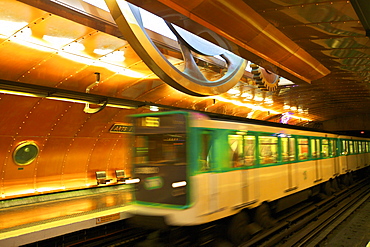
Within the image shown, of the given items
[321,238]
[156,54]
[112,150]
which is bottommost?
[321,238]

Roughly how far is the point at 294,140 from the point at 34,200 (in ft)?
28.9

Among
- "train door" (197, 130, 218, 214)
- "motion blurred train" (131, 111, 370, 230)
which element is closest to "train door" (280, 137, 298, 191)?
"motion blurred train" (131, 111, 370, 230)

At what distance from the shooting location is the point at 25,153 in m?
11.3

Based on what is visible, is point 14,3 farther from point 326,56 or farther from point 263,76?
point 263,76

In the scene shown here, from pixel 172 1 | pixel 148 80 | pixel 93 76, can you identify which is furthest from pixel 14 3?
Result: pixel 148 80

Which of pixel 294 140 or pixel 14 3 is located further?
pixel 294 140

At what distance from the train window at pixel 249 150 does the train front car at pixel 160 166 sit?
1.80m

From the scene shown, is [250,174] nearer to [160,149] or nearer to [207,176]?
[207,176]

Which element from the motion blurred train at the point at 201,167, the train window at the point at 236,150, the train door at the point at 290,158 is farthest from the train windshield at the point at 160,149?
the train door at the point at 290,158

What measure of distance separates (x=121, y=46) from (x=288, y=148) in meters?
5.63

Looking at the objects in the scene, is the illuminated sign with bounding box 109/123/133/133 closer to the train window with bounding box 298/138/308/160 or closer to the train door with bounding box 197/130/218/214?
the train window with bounding box 298/138/308/160

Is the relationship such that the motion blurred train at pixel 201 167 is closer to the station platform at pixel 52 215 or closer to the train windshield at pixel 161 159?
the train windshield at pixel 161 159

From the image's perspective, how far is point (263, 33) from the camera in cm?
788

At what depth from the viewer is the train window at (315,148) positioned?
37.8 feet
